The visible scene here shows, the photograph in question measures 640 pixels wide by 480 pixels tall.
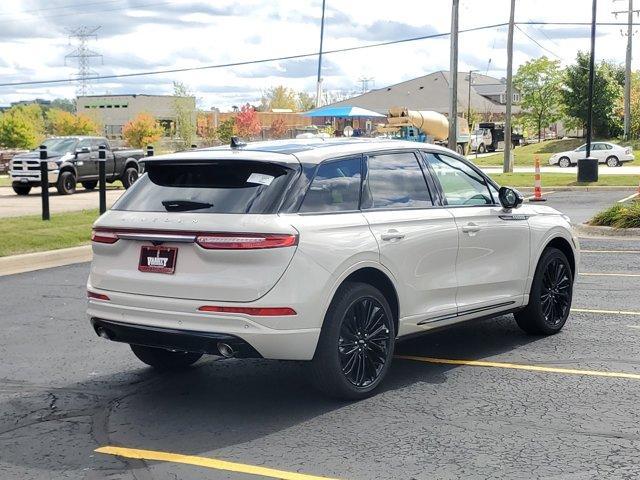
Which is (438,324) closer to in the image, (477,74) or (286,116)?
(286,116)

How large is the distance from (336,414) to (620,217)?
39.8ft

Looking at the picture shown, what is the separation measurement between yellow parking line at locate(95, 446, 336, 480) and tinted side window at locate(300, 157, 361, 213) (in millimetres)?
1695

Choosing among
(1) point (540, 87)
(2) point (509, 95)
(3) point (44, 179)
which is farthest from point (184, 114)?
(3) point (44, 179)

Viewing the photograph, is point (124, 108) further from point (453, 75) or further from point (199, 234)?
point (199, 234)

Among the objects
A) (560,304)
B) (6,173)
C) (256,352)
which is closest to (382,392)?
(256,352)

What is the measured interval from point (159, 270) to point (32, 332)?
3.37 meters

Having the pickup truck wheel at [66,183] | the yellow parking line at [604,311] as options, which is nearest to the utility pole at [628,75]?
the pickup truck wheel at [66,183]

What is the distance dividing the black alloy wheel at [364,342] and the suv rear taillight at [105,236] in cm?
162

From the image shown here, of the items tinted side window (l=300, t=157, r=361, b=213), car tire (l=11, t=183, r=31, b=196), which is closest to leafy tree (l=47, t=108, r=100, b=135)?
car tire (l=11, t=183, r=31, b=196)

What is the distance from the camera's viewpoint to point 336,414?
5.62 metres

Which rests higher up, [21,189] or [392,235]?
[392,235]

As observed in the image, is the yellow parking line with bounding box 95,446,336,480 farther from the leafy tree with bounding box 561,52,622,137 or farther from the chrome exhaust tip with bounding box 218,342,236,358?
the leafy tree with bounding box 561,52,622,137

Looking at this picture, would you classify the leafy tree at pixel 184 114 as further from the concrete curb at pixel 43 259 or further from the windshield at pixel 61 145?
the concrete curb at pixel 43 259

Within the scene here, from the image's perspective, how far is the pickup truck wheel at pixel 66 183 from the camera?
2684 centimetres
